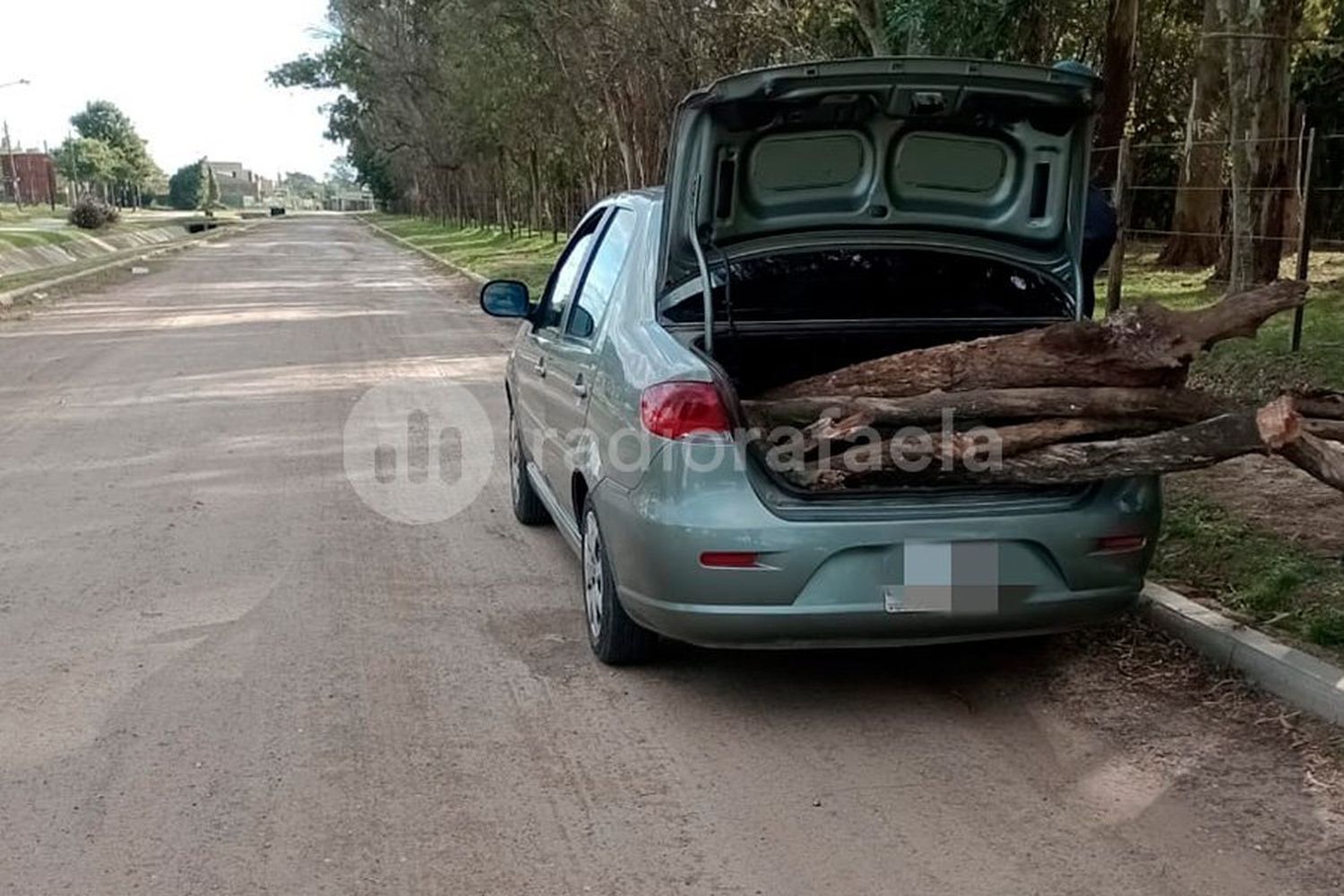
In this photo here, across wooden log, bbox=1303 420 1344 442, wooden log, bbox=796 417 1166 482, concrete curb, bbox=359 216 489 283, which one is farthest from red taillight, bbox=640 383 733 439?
concrete curb, bbox=359 216 489 283

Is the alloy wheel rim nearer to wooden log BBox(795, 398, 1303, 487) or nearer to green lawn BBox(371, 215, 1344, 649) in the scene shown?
wooden log BBox(795, 398, 1303, 487)

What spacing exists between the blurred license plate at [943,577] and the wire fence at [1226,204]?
636 cm

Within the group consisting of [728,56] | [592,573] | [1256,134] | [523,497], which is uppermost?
[728,56]

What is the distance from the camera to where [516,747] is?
4.09 metres

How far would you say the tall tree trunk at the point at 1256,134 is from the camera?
38.7 feet

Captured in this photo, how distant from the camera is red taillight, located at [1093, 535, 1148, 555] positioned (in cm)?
411

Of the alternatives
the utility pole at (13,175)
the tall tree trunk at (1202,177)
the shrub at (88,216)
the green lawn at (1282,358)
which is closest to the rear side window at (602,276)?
the green lawn at (1282,358)

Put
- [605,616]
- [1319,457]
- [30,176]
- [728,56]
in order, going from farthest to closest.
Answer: [30,176]
[728,56]
[605,616]
[1319,457]

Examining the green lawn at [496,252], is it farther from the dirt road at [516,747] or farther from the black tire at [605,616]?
the black tire at [605,616]

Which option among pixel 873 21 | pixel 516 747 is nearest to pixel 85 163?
pixel 873 21

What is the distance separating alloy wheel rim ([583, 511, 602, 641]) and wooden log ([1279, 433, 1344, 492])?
2.30m

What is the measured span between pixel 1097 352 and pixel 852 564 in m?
1.18

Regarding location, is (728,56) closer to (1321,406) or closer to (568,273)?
(568,273)

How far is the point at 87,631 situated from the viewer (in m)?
5.14
